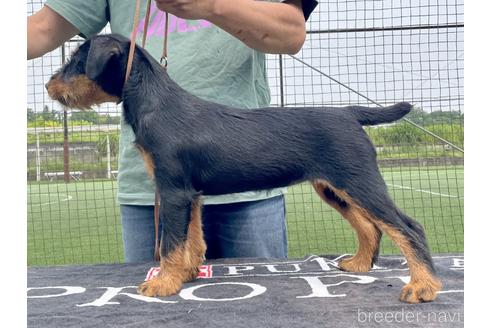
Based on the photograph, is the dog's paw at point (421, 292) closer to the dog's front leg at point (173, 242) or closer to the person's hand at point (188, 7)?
the dog's front leg at point (173, 242)

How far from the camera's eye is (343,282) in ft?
6.11

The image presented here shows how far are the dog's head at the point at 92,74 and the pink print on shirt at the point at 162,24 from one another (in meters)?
0.36

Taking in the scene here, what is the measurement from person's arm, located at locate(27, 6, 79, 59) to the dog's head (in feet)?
1.76

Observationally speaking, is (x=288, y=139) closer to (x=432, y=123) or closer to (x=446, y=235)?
(x=432, y=123)

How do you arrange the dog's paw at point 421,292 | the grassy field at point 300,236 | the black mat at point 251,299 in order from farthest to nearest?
the grassy field at point 300,236 → the dog's paw at point 421,292 → the black mat at point 251,299

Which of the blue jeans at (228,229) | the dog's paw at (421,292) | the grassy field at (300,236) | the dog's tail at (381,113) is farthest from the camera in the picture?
the grassy field at (300,236)

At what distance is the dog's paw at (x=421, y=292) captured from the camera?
5.23 ft

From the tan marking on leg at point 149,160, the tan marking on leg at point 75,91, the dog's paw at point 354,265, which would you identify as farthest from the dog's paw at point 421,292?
the tan marking on leg at point 75,91

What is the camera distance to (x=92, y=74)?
63.1 inches

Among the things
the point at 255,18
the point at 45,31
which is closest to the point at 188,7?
the point at 255,18

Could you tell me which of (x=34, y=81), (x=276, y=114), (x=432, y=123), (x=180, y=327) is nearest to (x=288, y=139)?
(x=276, y=114)

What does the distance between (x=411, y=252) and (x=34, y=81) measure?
4.24 meters

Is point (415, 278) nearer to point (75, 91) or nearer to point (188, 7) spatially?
point (188, 7)

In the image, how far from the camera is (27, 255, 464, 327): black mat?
149 cm
